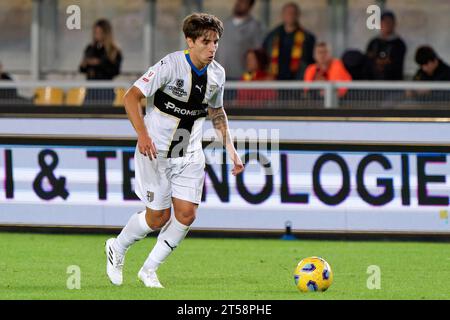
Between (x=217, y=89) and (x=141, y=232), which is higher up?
(x=217, y=89)

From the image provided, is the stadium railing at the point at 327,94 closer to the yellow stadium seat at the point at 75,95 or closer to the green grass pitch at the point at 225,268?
the yellow stadium seat at the point at 75,95

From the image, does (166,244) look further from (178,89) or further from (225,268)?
(225,268)

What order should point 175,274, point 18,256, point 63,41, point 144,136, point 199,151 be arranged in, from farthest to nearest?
point 63,41
point 18,256
point 175,274
point 199,151
point 144,136

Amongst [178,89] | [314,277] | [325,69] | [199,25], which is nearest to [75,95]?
[325,69]

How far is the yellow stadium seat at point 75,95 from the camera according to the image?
51.1 ft

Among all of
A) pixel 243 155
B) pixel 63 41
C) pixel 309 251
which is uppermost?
pixel 63 41

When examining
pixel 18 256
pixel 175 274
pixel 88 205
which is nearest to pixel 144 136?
pixel 175 274

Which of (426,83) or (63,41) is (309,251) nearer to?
(426,83)

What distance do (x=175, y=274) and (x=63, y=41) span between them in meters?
8.59

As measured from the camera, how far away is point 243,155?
14.5 meters

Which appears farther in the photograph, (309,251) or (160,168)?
(309,251)

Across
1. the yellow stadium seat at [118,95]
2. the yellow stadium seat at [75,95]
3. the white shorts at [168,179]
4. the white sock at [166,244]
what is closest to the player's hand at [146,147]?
the white shorts at [168,179]

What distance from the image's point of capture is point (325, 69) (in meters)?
15.8

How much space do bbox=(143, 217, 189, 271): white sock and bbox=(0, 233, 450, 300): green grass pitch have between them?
8.2 inches
